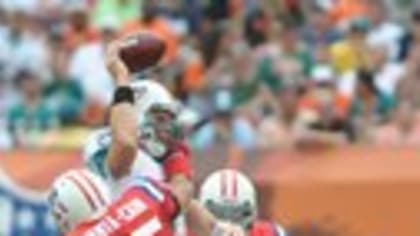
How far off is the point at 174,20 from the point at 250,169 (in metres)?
3.12

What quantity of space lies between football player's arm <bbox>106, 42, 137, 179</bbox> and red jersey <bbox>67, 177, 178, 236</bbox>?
0.25 m

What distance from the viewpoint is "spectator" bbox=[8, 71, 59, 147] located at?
1321 centimetres

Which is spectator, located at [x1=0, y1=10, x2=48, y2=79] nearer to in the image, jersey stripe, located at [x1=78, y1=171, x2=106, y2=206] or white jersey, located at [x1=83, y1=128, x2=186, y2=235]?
white jersey, located at [x1=83, y1=128, x2=186, y2=235]

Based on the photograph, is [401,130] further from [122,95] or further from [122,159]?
[122,95]

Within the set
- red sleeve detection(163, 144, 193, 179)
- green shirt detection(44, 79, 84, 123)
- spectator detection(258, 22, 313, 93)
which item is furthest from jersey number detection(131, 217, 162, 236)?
green shirt detection(44, 79, 84, 123)

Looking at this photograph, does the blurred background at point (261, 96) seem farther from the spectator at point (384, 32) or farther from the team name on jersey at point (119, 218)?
the team name on jersey at point (119, 218)

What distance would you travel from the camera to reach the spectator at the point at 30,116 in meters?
13.2

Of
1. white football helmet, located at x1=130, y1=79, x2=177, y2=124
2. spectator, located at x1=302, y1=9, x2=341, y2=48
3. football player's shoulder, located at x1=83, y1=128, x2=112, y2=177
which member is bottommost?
football player's shoulder, located at x1=83, y1=128, x2=112, y2=177

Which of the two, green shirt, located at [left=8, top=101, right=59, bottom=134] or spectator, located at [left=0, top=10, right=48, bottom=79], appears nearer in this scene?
green shirt, located at [left=8, top=101, right=59, bottom=134]

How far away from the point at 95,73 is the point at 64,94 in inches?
11.8

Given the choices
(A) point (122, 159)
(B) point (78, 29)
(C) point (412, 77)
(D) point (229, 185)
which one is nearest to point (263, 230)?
(D) point (229, 185)

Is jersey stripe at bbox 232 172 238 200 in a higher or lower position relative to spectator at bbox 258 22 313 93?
lower

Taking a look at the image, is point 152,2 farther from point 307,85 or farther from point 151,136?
point 151,136

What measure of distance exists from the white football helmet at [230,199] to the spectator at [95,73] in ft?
17.8
